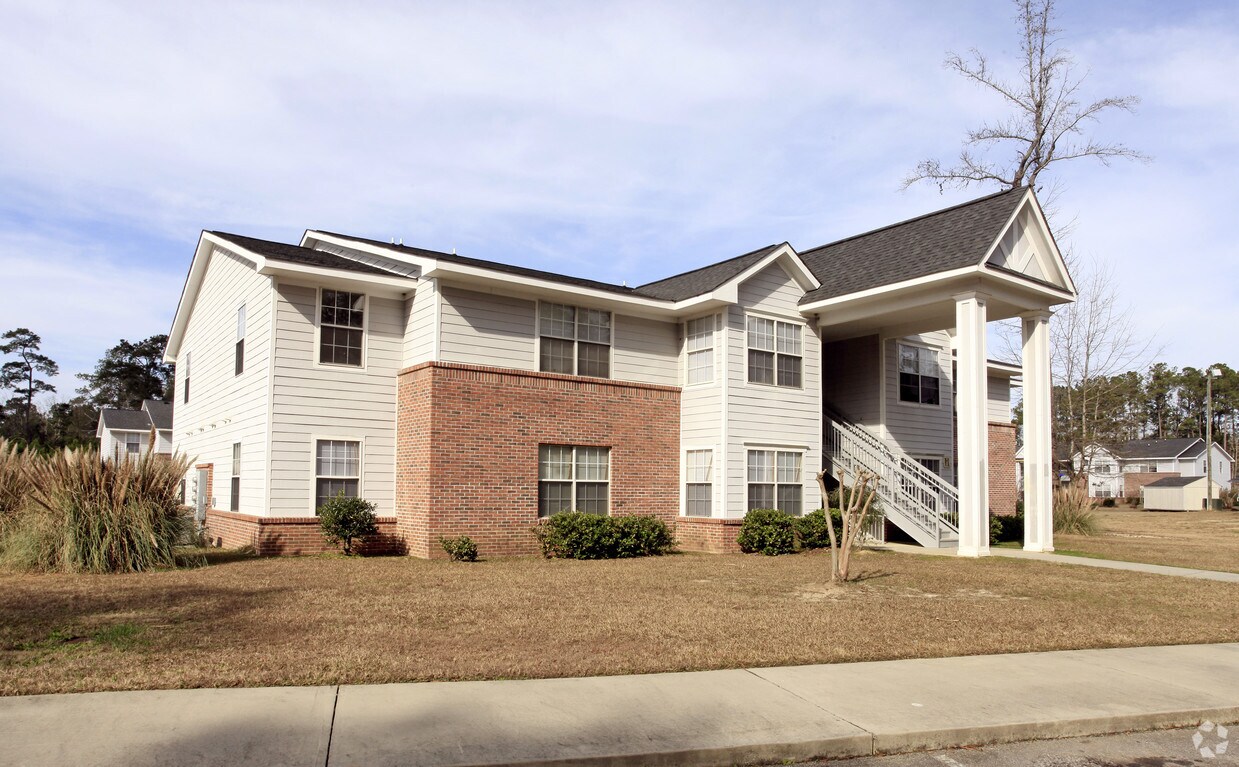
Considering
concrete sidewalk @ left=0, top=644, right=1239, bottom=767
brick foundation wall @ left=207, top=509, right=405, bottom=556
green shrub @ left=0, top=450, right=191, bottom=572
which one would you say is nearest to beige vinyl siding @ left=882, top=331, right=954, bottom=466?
brick foundation wall @ left=207, top=509, right=405, bottom=556

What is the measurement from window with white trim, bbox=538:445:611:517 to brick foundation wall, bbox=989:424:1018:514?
15166 mm

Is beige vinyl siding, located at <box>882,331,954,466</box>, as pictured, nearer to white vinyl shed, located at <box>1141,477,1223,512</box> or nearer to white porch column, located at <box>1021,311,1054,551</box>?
white porch column, located at <box>1021,311,1054,551</box>

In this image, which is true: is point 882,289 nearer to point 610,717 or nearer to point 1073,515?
point 1073,515

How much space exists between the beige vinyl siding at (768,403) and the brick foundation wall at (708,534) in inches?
10.9

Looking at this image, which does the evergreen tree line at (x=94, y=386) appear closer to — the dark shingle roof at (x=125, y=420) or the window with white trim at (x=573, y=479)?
the dark shingle roof at (x=125, y=420)

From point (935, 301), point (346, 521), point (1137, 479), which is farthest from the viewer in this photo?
point (1137, 479)

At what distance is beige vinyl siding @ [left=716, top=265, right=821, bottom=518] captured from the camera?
1898cm

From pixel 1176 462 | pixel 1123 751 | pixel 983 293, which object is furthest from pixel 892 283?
pixel 1176 462

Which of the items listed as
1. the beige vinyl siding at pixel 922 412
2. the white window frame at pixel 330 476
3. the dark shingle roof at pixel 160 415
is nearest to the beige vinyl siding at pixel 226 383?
the white window frame at pixel 330 476

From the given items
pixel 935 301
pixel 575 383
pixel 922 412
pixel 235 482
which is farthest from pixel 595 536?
pixel 922 412

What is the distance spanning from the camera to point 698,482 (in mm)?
19469

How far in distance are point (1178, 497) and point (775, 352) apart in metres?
44.3

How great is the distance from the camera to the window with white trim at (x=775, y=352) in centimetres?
1958

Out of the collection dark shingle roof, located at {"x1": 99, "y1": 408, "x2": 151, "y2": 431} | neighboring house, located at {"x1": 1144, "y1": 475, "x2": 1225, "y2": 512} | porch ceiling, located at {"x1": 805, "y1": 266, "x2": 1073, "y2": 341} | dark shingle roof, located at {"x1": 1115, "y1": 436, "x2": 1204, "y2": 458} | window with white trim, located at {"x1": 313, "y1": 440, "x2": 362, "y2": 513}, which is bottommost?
neighboring house, located at {"x1": 1144, "y1": 475, "x2": 1225, "y2": 512}
